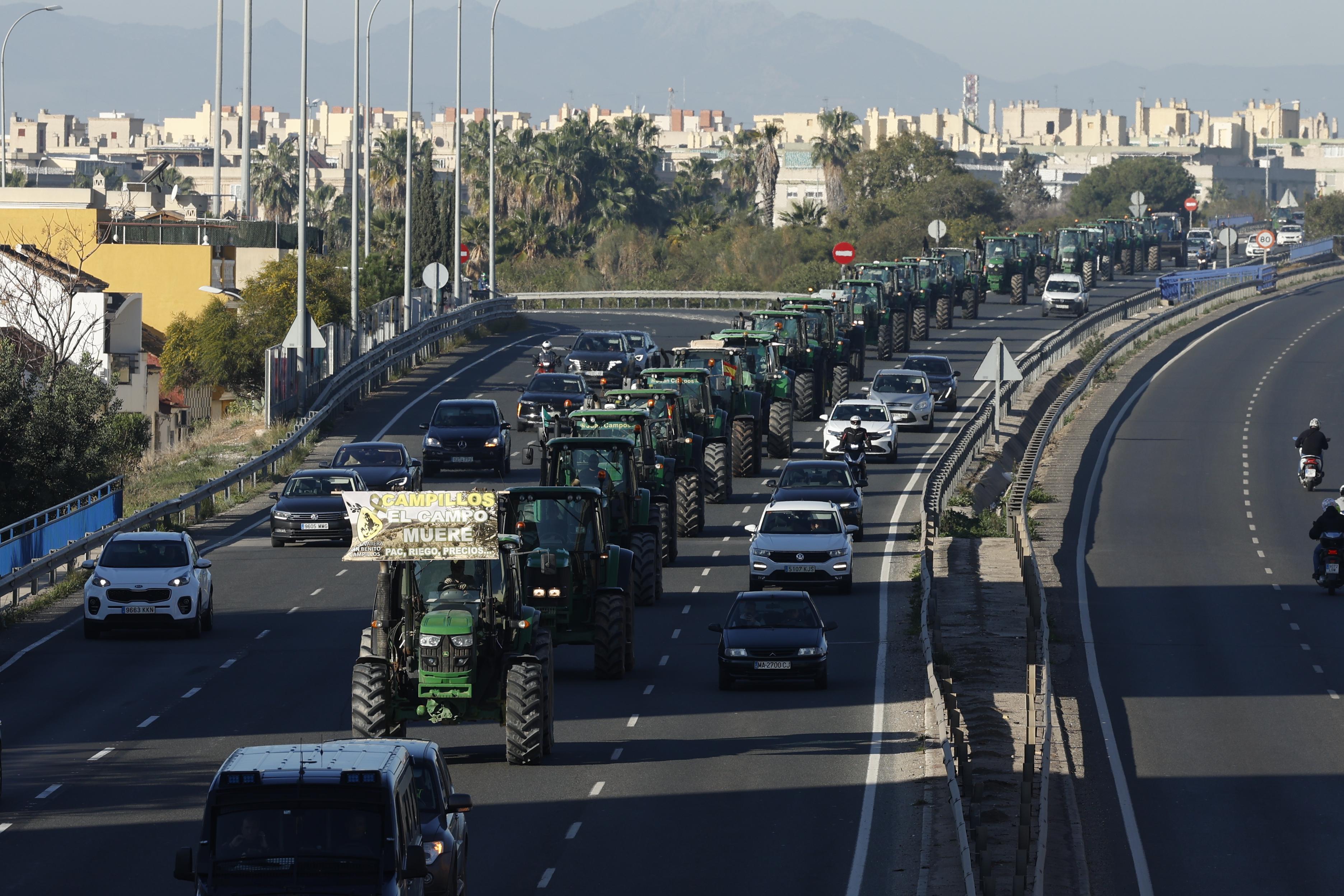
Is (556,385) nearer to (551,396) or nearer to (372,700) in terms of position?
(551,396)

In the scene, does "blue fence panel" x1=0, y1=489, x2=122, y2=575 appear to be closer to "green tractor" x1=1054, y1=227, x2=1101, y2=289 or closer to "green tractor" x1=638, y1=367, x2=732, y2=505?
"green tractor" x1=638, y1=367, x2=732, y2=505

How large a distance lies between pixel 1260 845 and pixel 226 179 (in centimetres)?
18688

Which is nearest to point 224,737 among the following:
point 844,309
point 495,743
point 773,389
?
point 495,743

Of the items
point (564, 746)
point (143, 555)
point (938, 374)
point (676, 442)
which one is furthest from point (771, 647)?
point (938, 374)

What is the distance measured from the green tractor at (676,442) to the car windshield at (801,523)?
3.24 m

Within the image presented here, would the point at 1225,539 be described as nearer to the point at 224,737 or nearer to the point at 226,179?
the point at 224,737

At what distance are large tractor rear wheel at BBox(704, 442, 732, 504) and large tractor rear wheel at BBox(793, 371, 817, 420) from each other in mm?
9929

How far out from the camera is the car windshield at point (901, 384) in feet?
167

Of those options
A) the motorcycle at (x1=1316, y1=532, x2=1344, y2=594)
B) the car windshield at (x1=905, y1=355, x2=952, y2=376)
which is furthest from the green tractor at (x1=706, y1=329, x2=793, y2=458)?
the motorcycle at (x1=1316, y1=532, x2=1344, y2=594)

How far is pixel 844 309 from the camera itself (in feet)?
197

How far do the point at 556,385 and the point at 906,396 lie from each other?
911 centimetres

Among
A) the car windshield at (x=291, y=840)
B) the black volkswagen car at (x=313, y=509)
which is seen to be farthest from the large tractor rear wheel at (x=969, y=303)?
the car windshield at (x=291, y=840)

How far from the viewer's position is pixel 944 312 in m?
71.2

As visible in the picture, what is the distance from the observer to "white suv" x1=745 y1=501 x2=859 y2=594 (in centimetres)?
3105
